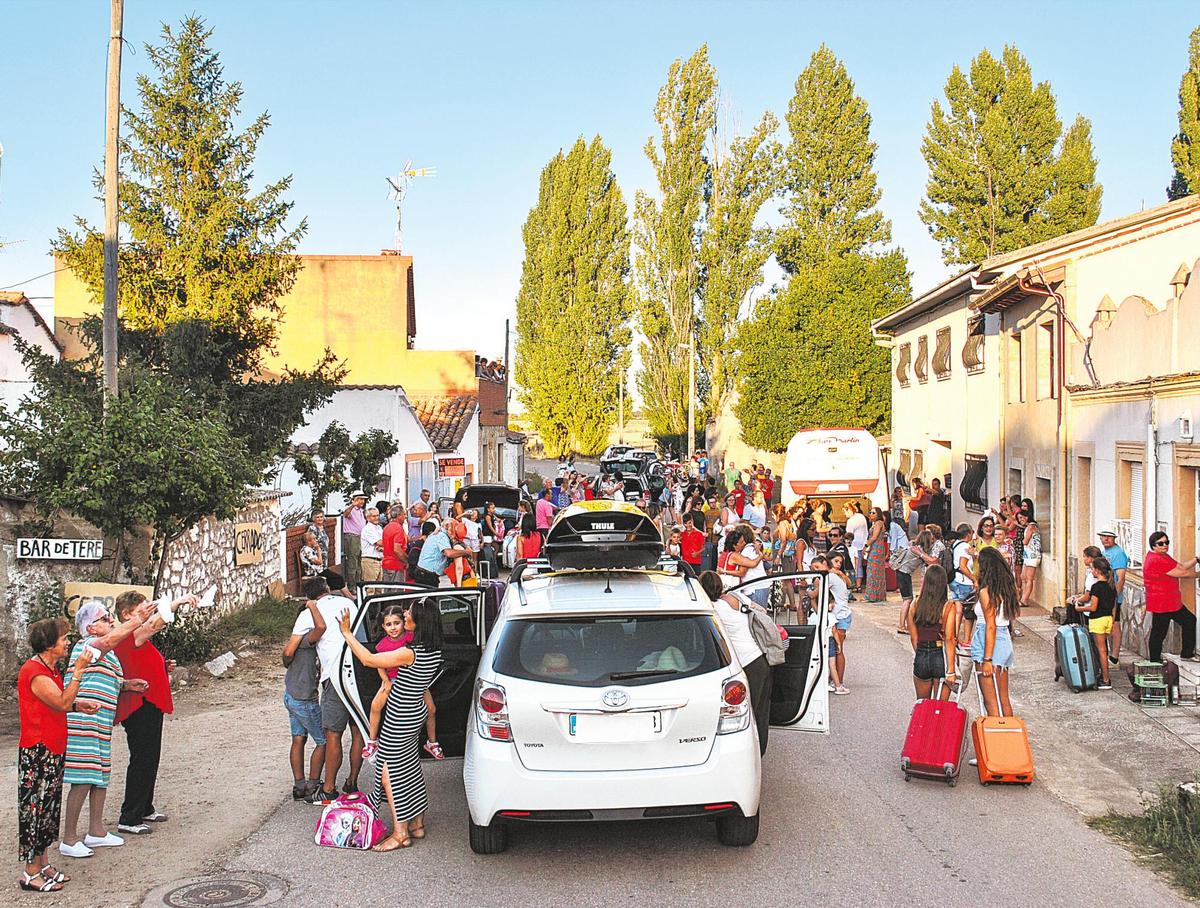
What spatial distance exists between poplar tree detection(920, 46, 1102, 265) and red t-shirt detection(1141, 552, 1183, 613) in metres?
37.2

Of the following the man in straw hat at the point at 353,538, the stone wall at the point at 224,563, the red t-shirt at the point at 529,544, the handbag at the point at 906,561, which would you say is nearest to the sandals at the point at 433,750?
the stone wall at the point at 224,563

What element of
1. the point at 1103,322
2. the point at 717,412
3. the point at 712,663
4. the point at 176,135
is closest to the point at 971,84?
the point at 717,412

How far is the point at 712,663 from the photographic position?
696cm

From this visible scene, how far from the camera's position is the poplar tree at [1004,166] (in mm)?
47312

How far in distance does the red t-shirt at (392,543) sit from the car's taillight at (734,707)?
1071cm

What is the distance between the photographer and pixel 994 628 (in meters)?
9.37

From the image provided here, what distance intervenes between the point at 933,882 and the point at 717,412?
45.6m

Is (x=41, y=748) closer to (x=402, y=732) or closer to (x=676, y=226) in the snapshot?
(x=402, y=732)

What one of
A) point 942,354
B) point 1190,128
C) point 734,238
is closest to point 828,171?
point 734,238

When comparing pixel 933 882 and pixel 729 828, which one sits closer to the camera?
pixel 933 882

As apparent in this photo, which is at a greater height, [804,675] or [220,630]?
[804,675]

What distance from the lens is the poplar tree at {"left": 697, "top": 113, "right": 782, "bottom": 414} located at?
50.1 metres

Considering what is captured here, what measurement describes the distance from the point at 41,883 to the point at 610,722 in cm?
324

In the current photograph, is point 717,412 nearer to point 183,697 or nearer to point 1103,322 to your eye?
point 1103,322
